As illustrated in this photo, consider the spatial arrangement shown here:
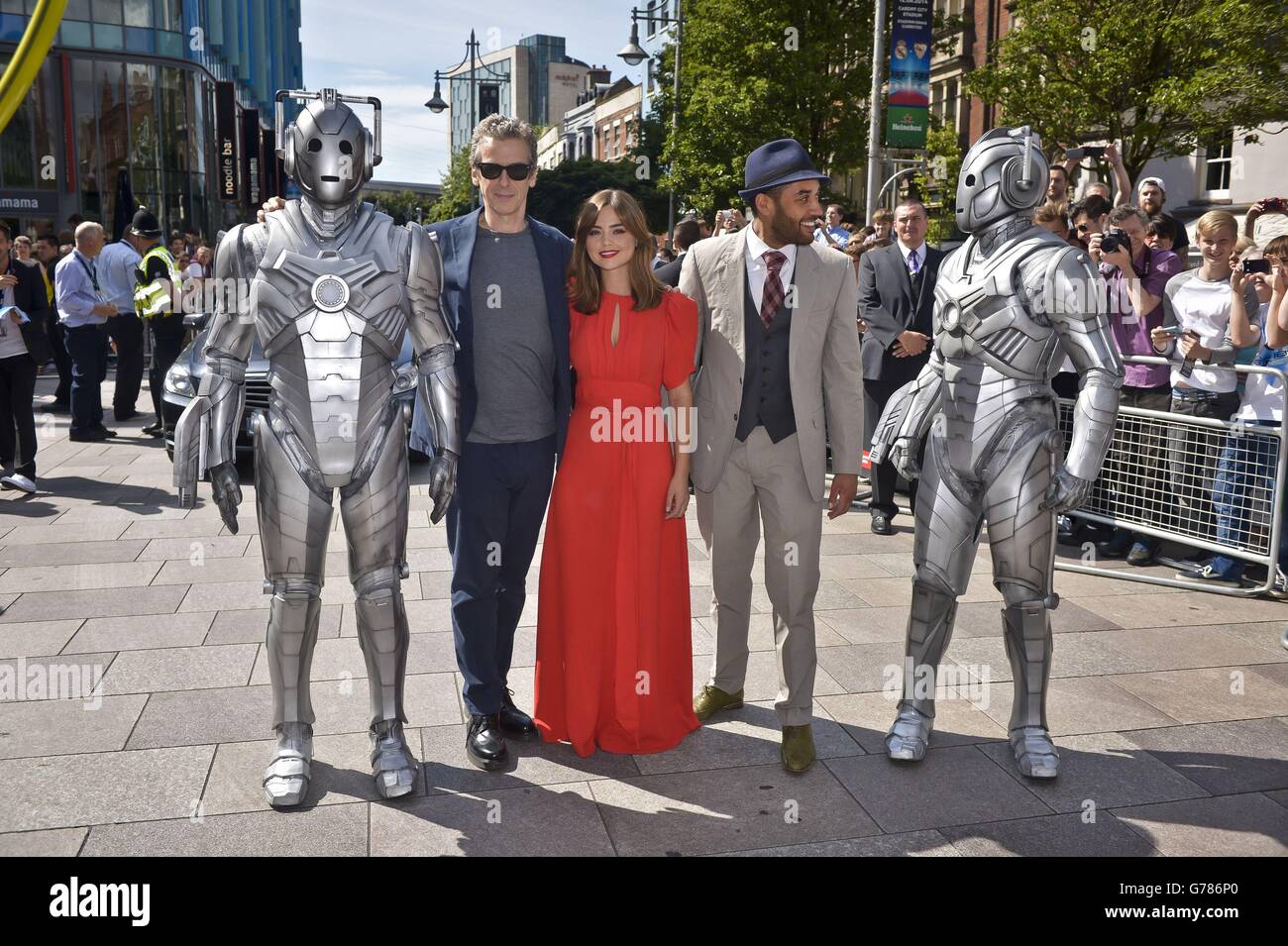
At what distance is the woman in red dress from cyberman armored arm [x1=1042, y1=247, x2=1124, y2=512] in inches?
49.7

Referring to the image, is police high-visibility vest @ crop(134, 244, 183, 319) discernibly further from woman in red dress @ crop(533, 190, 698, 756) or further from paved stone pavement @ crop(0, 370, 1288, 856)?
woman in red dress @ crop(533, 190, 698, 756)

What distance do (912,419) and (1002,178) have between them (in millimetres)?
909

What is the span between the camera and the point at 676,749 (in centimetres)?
419

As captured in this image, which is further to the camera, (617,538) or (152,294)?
(152,294)

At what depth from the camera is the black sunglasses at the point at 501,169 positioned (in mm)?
3846

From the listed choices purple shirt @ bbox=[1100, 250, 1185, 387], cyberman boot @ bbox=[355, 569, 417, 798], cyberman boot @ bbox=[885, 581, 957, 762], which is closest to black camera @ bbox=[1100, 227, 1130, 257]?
purple shirt @ bbox=[1100, 250, 1185, 387]

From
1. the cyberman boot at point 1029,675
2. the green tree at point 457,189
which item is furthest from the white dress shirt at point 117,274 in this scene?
the green tree at point 457,189

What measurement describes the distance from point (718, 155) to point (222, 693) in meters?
26.9

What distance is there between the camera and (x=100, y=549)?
277 inches

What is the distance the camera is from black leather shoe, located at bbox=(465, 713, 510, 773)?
3.94 meters

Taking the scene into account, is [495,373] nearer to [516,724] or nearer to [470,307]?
[470,307]

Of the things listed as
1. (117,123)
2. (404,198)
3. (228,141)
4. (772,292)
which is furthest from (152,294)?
(404,198)
